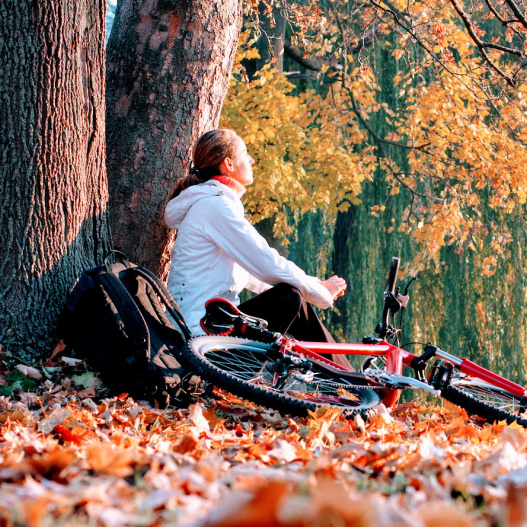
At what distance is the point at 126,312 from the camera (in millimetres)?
3246

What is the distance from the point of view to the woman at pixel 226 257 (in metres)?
3.68

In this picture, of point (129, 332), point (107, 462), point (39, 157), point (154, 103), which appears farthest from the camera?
point (154, 103)

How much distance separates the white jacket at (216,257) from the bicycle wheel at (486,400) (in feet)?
2.68

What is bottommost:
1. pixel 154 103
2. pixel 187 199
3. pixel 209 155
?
pixel 187 199

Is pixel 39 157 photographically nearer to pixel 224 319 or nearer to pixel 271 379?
pixel 224 319

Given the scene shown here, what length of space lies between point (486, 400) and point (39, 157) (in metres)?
2.66

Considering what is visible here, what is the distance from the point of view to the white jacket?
3680 mm

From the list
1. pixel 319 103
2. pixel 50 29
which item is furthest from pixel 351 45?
pixel 50 29

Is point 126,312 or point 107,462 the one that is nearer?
point 107,462

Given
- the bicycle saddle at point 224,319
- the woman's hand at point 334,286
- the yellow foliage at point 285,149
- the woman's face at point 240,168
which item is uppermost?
the yellow foliage at point 285,149

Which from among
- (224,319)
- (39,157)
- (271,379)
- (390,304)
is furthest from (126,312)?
(390,304)

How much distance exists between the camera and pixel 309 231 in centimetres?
1086

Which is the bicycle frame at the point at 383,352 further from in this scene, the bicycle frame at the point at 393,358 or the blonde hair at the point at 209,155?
the blonde hair at the point at 209,155

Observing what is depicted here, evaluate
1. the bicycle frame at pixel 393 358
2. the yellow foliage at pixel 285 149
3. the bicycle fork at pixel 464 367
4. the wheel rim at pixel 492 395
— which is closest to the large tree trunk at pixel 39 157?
the bicycle frame at pixel 393 358
